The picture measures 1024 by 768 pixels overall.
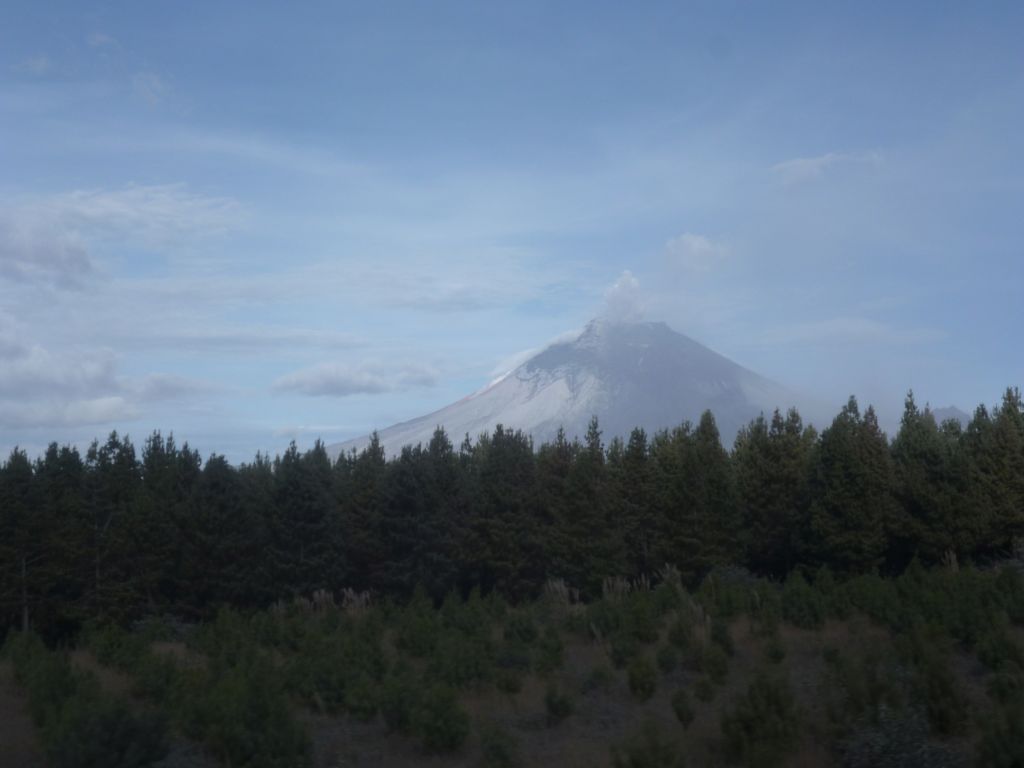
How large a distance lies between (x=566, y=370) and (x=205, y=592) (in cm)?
16263

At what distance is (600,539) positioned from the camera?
36.1m

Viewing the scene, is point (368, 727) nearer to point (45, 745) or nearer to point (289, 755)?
point (289, 755)

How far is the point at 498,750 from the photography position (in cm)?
1174

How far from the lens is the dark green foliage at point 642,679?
48.5 ft

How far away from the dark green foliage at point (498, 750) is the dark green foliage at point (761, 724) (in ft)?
8.33

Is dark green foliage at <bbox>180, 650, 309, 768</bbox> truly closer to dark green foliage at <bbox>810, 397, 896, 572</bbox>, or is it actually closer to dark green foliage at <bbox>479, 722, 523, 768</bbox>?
dark green foliage at <bbox>479, 722, 523, 768</bbox>

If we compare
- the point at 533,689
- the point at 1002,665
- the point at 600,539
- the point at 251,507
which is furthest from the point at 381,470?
the point at 1002,665

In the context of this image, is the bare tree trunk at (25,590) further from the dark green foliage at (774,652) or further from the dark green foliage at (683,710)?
the dark green foliage at (683,710)

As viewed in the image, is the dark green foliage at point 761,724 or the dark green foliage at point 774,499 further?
the dark green foliage at point 774,499

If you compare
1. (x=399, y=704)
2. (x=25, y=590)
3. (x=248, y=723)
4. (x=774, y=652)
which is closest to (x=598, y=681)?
(x=774, y=652)

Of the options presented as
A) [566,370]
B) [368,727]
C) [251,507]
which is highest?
[566,370]

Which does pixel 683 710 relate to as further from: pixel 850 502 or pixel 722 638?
pixel 850 502

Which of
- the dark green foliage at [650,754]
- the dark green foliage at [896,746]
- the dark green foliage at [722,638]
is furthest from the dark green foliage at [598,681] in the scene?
the dark green foliage at [650,754]

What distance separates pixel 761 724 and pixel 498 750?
10.4 feet
